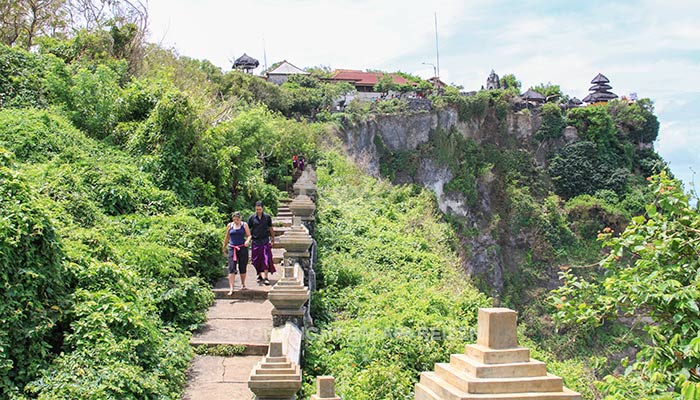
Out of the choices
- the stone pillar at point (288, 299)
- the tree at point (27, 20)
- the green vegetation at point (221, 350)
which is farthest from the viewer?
the tree at point (27, 20)

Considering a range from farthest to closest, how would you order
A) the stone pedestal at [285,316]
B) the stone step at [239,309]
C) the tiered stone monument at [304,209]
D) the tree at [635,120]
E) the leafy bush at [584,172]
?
the tree at [635,120] < the leafy bush at [584,172] < the tiered stone monument at [304,209] < the stone step at [239,309] < the stone pedestal at [285,316]

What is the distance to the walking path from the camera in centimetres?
703

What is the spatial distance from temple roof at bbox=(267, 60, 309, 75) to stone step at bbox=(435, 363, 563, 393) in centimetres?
5357

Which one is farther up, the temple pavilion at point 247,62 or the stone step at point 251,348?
the temple pavilion at point 247,62

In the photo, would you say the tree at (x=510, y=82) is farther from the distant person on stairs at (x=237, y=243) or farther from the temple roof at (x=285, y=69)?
the distant person on stairs at (x=237, y=243)

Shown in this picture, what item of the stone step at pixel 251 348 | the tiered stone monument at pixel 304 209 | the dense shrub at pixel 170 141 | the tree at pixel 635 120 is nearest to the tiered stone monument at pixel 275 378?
the stone step at pixel 251 348

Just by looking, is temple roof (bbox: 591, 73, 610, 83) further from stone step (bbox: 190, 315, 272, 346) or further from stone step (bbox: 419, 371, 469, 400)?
stone step (bbox: 419, 371, 469, 400)

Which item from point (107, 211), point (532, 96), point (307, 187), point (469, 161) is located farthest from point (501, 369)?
point (532, 96)

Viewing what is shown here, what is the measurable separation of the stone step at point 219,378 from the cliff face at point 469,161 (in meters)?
34.3

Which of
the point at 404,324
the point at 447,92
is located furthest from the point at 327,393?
the point at 447,92

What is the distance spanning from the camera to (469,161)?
164 ft

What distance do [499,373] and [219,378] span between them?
545 cm

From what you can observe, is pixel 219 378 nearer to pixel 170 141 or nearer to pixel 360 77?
pixel 170 141

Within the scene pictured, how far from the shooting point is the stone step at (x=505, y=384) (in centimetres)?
245
